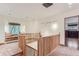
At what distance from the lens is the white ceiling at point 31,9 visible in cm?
146

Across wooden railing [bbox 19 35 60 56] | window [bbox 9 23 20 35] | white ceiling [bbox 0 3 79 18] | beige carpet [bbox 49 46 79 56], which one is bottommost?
beige carpet [bbox 49 46 79 56]

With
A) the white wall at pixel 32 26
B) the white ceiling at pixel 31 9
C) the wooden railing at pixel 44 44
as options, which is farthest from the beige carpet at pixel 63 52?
the white ceiling at pixel 31 9

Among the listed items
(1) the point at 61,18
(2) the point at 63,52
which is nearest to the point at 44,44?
(2) the point at 63,52

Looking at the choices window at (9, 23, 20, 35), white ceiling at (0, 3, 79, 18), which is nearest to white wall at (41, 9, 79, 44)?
white ceiling at (0, 3, 79, 18)

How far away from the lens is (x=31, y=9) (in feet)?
5.16

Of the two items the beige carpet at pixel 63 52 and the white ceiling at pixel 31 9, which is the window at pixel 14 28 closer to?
the white ceiling at pixel 31 9

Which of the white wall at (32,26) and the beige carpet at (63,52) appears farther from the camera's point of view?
the white wall at (32,26)

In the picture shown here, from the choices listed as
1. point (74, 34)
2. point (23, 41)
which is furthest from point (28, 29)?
point (74, 34)

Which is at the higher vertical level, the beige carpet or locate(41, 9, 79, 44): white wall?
locate(41, 9, 79, 44): white wall

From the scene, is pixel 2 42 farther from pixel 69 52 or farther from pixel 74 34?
pixel 74 34

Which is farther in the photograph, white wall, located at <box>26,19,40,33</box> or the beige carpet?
white wall, located at <box>26,19,40,33</box>

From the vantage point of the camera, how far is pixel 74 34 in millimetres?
1942

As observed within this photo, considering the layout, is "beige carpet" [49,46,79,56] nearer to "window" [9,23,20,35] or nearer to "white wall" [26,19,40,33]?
"white wall" [26,19,40,33]

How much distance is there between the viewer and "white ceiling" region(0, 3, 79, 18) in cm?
146
